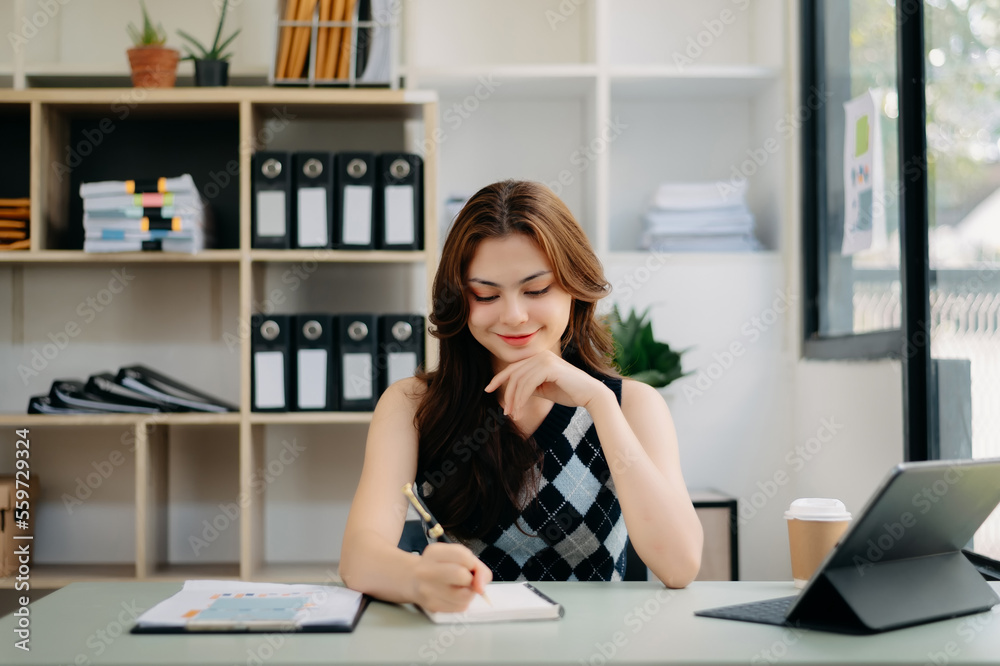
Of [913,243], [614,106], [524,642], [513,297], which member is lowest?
[524,642]

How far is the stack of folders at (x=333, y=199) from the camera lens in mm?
2559

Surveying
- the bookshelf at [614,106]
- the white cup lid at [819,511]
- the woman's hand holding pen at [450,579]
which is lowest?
the woman's hand holding pen at [450,579]

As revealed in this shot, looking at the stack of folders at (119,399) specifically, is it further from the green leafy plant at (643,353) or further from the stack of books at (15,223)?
the green leafy plant at (643,353)

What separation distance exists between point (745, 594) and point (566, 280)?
0.57 meters

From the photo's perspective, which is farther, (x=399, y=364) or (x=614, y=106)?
(x=614, y=106)

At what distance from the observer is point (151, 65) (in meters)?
2.60

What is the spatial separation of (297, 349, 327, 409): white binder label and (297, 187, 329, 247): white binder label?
308 millimetres

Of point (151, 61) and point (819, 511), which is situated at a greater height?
point (151, 61)

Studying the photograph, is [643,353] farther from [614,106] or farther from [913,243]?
[614,106]

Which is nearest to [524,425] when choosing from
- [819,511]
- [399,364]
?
[819,511]

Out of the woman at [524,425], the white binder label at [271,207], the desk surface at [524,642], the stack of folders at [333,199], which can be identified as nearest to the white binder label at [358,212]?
the stack of folders at [333,199]

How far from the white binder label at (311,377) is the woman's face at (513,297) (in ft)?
3.66

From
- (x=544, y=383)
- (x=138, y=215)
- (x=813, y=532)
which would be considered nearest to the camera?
(x=813, y=532)

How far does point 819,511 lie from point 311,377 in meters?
1.62
